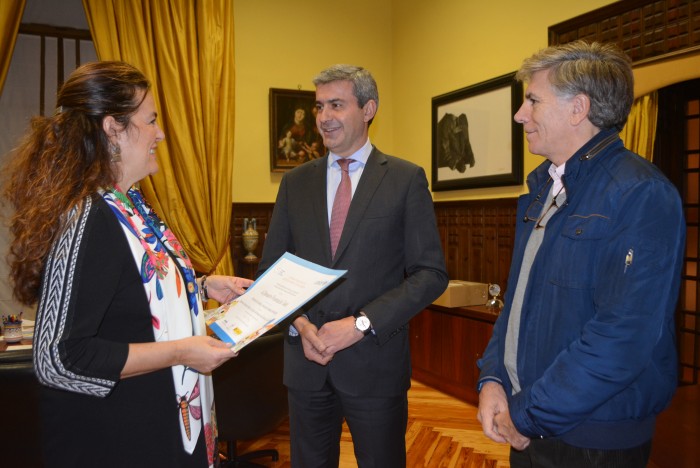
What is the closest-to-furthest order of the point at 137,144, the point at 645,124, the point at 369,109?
the point at 137,144 < the point at 369,109 < the point at 645,124

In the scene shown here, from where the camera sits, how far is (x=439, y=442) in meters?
3.84

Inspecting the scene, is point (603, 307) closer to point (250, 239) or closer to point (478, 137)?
point (478, 137)

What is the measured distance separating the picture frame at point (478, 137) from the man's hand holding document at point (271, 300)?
11.2ft

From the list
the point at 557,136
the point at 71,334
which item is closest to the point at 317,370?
the point at 71,334

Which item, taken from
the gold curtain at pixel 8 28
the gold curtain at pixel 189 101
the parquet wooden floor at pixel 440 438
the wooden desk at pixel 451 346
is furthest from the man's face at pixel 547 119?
the gold curtain at pixel 8 28

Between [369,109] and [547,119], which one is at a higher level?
[369,109]

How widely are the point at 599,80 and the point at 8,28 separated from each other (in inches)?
198

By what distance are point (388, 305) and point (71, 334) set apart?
1.07m

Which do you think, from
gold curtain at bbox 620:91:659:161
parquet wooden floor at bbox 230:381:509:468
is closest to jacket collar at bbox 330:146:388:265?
parquet wooden floor at bbox 230:381:509:468

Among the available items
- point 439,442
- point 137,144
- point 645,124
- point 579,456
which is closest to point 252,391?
point 439,442

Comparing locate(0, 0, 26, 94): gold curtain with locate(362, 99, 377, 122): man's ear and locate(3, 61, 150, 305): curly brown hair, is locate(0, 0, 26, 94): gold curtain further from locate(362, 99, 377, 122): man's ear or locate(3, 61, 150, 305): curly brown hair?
locate(3, 61, 150, 305): curly brown hair

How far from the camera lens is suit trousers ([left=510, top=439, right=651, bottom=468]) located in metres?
1.38

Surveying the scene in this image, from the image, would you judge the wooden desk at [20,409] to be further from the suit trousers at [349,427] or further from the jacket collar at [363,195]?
the jacket collar at [363,195]

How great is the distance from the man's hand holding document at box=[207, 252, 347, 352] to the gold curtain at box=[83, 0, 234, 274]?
12.6ft
